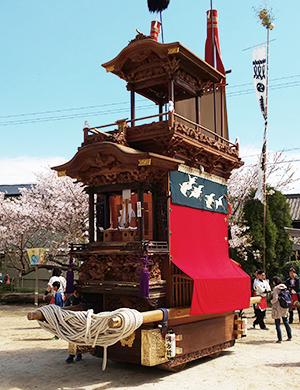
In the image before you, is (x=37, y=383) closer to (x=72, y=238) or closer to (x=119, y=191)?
(x=119, y=191)

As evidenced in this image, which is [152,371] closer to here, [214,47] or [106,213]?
[106,213]

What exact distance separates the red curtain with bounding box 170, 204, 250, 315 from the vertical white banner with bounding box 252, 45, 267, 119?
32.8ft

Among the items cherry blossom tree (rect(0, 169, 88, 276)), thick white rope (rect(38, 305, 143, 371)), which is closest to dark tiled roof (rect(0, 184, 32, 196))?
cherry blossom tree (rect(0, 169, 88, 276))

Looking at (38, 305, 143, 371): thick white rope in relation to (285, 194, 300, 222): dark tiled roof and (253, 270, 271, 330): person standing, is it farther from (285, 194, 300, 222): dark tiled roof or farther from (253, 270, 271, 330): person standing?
(285, 194, 300, 222): dark tiled roof

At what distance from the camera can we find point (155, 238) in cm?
945

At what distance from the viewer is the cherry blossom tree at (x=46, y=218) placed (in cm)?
2252

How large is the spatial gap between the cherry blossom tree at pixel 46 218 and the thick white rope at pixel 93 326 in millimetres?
13947

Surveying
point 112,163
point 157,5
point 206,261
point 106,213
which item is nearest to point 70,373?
point 106,213

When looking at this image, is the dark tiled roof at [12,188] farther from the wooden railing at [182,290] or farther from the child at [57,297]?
the wooden railing at [182,290]

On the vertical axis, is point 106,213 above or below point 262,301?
above

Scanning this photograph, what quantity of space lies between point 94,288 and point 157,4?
8.07 meters

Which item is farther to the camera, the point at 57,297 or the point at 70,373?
the point at 57,297

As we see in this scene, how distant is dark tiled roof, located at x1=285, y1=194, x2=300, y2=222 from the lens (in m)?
28.1

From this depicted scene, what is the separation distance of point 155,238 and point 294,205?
2274 cm
